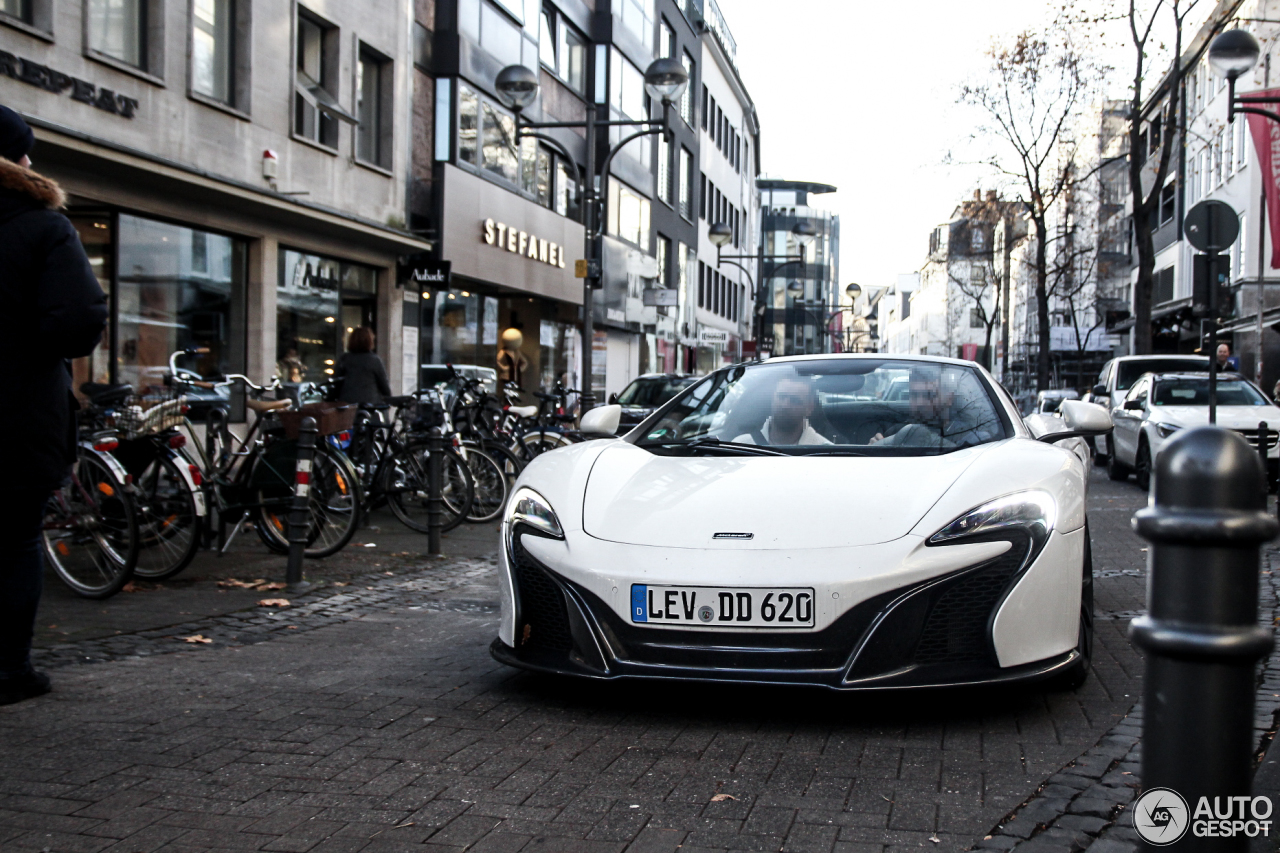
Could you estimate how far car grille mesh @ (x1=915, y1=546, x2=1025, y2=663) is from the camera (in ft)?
13.0

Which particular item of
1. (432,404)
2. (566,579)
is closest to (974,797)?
(566,579)

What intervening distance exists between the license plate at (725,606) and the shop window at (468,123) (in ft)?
61.6

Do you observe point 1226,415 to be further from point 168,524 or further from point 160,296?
point 160,296

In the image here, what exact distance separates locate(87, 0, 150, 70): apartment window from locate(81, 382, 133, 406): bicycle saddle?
6778 mm

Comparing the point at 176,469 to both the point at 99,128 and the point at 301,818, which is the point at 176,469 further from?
the point at 99,128

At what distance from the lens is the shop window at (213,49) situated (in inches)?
571

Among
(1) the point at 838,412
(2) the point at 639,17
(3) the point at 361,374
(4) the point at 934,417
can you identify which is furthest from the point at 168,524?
(2) the point at 639,17

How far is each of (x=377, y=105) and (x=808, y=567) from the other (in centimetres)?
1731

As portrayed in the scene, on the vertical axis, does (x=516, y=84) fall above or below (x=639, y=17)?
below

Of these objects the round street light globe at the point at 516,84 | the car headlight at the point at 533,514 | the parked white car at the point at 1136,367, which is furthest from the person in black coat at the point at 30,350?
the parked white car at the point at 1136,367

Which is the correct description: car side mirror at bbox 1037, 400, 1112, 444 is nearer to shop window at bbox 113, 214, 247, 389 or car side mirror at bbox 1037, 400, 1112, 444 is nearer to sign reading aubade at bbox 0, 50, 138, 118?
sign reading aubade at bbox 0, 50, 138, 118

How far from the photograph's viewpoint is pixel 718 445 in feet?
16.8

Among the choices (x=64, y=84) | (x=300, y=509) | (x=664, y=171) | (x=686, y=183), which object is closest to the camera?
(x=300, y=509)

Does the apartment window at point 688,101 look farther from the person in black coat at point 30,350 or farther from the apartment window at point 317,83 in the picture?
the person in black coat at point 30,350
